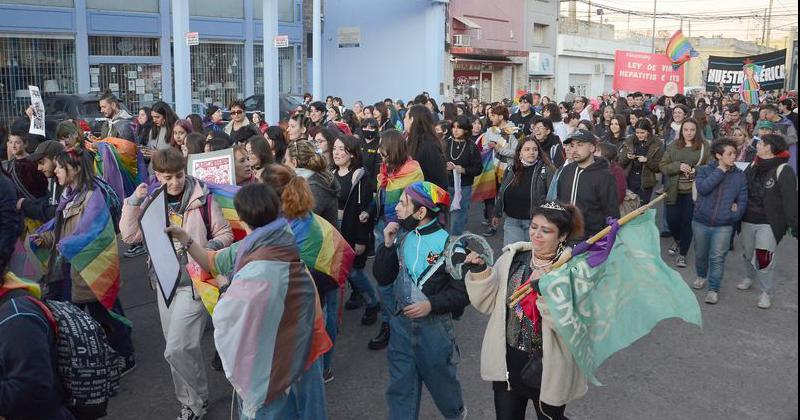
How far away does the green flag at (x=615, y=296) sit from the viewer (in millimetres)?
3266

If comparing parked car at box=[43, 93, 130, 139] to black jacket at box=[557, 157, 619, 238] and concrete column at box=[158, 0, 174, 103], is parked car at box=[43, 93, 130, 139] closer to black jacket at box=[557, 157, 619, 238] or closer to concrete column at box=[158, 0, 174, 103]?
concrete column at box=[158, 0, 174, 103]

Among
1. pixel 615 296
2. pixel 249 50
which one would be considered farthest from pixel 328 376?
pixel 249 50

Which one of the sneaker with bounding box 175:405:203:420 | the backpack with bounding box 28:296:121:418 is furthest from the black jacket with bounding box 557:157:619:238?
the backpack with bounding box 28:296:121:418

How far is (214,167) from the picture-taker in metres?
5.47

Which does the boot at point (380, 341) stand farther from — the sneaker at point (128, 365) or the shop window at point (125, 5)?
the shop window at point (125, 5)

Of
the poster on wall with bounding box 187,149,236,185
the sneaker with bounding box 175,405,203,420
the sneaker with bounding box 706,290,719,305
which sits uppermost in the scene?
the poster on wall with bounding box 187,149,236,185

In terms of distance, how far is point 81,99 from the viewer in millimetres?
16781

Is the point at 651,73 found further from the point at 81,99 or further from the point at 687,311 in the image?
the point at 687,311

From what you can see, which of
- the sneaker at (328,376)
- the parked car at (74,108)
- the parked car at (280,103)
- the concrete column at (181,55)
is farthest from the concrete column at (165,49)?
the sneaker at (328,376)

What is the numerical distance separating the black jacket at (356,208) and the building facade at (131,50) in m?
12.0

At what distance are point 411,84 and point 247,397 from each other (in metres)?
25.7

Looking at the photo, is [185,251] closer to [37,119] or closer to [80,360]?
[80,360]

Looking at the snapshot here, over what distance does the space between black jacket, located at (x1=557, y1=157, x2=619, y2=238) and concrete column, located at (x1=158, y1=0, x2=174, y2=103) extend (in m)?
20.1

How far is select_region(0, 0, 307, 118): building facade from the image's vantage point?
65.8 feet
